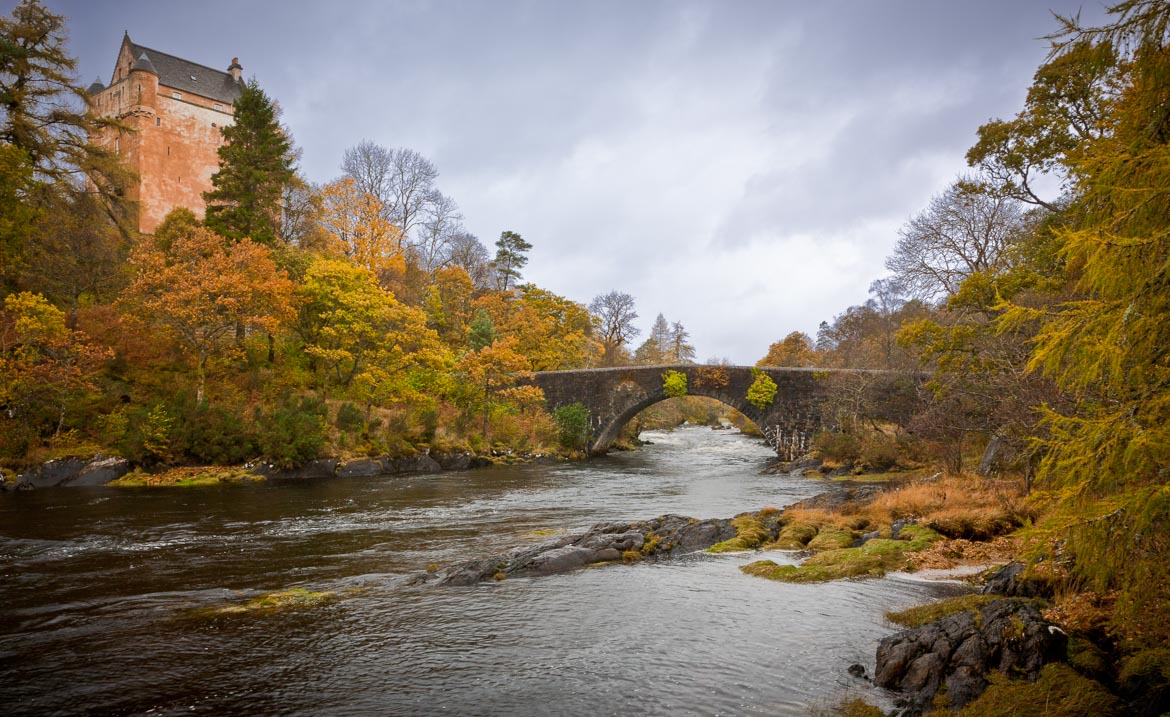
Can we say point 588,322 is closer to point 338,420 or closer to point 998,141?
point 338,420

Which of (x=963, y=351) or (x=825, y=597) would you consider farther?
(x=963, y=351)

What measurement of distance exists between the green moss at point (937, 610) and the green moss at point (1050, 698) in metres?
1.64

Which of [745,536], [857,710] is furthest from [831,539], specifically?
[857,710]

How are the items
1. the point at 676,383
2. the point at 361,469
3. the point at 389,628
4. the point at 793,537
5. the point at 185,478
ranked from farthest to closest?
1. the point at 676,383
2. the point at 361,469
3. the point at 185,478
4. the point at 793,537
5. the point at 389,628

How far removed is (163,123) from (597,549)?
Answer: 5513 centimetres

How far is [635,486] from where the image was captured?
73.6 feet

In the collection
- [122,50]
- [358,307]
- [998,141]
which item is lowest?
[358,307]

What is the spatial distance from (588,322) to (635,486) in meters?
29.2

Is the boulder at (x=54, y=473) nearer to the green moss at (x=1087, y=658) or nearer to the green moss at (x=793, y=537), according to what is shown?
the green moss at (x=793, y=537)

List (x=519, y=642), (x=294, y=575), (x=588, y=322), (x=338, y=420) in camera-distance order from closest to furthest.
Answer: (x=519, y=642) → (x=294, y=575) → (x=338, y=420) → (x=588, y=322)

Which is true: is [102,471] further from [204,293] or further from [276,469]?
[204,293]

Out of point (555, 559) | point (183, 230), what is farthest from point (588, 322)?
point (555, 559)

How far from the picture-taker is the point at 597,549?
10938mm

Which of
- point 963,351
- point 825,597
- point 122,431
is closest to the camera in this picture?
point 825,597
